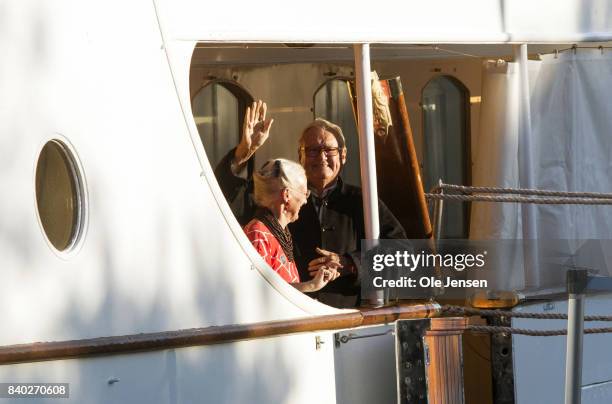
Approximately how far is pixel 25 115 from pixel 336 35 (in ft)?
6.20

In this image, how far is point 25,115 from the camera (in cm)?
509

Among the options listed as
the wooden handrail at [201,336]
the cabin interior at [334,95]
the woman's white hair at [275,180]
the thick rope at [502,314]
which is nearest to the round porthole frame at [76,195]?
the wooden handrail at [201,336]

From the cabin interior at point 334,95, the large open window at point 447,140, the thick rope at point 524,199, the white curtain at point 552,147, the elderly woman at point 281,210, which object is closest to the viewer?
the elderly woman at point 281,210

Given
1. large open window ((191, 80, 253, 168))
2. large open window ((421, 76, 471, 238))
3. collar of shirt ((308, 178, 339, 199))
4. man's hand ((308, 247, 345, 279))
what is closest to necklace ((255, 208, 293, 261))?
man's hand ((308, 247, 345, 279))

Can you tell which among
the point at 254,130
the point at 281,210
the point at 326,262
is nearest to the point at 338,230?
the point at 326,262

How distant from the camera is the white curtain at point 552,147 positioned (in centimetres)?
742

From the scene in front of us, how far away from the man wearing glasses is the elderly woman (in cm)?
19

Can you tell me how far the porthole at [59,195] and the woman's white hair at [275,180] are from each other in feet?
4.55

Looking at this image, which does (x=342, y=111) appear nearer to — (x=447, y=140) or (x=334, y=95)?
(x=334, y=95)

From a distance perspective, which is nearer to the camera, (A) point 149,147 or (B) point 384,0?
(A) point 149,147

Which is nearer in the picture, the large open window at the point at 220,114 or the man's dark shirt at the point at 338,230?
the man's dark shirt at the point at 338,230

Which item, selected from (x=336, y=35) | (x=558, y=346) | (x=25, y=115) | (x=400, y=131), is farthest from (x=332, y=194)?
(x=25, y=115)

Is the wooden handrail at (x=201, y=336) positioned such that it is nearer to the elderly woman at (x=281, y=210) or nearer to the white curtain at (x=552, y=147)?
the elderly woman at (x=281, y=210)

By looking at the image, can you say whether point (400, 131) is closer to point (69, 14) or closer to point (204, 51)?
point (204, 51)
